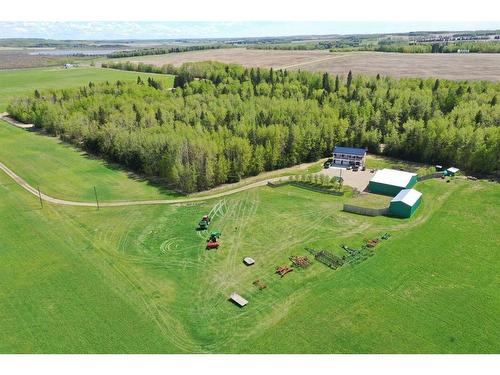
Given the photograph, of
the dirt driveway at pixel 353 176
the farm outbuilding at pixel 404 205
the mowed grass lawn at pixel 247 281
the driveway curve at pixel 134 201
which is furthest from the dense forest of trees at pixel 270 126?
the farm outbuilding at pixel 404 205

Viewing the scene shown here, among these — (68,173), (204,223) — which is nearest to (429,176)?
(204,223)

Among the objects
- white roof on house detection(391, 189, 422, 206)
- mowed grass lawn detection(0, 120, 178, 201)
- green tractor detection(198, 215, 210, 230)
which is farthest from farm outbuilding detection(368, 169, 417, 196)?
mowed grass lawn detection(0, 120, 178, 201)

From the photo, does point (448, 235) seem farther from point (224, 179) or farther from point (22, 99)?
point (22, 99)

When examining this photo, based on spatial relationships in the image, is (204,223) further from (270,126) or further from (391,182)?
(270,126)

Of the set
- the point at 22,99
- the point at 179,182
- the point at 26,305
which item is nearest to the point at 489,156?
the point at 179,182

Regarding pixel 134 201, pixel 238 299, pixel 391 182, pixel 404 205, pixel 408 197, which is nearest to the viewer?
pixel 238 299

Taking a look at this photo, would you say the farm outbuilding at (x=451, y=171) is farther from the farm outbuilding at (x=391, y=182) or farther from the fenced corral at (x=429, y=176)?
the farm outbuilding at (x=391, y=182)
